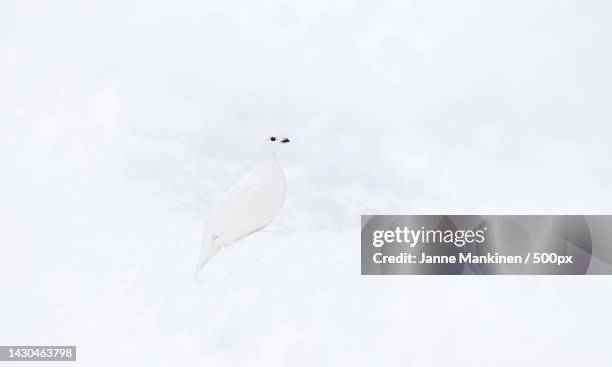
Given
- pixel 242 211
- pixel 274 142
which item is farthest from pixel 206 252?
pixel 274 142

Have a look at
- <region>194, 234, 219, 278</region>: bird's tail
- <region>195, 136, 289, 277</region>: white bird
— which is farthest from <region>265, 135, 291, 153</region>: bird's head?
<region>194, 234, 219, 278</region>: bird's tail

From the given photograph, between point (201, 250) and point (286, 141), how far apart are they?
99cm

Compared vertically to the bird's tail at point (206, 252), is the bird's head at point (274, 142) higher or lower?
higher

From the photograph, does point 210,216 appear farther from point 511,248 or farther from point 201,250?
point 511,248

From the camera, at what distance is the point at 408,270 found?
383 cm

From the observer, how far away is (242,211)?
3.91 m

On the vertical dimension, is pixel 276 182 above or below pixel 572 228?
above

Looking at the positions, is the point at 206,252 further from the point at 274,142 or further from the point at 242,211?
the point at 274,142

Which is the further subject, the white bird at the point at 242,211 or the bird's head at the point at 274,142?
the bird's head at the point at 274,142

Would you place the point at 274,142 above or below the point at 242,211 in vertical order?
above

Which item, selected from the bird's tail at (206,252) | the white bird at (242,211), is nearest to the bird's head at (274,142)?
the white bird at (242,211)

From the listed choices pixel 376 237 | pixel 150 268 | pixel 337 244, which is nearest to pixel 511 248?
pixel 376 237

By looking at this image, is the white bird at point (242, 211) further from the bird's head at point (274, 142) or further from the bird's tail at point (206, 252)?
the bird's head at point (274, 142)

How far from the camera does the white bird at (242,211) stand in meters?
3.90
